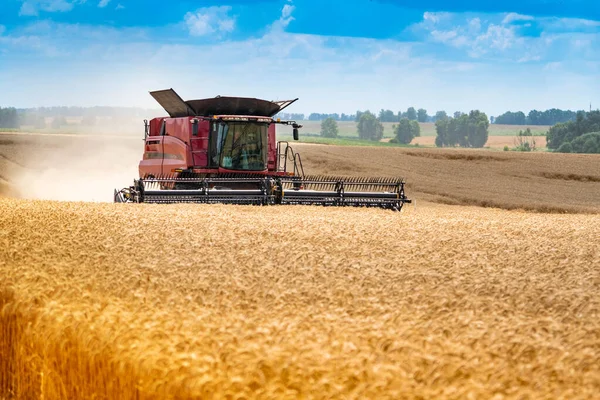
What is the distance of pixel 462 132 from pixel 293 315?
406 feet

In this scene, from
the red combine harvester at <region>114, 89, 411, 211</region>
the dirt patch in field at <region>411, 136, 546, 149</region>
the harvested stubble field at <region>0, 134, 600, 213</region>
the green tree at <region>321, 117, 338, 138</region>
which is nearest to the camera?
the red combine harvester at <region>114, 89, 411, 211</region>

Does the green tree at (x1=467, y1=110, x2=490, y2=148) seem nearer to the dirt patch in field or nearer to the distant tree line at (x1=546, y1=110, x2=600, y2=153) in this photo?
the dirt patch in field

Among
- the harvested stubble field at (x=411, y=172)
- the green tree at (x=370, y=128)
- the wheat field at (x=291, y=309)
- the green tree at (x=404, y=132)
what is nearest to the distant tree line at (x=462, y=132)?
the green tree at (x=404, y=132)

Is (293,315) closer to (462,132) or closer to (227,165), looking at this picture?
(227,165)

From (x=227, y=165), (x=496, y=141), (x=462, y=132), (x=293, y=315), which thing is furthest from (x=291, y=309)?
(x=496, y=141)

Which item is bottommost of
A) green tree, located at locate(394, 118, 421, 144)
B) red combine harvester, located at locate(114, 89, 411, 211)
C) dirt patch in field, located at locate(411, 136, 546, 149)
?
red combine harvester, located at locate(114, 89, 411, 211)

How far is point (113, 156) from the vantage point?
44594 millimetres

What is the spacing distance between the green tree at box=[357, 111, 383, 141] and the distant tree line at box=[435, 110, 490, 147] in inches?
670

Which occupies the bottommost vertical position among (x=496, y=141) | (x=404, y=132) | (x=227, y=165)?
(x=227, y=165)

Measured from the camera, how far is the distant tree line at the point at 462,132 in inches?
5012

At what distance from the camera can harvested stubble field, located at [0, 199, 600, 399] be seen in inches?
195

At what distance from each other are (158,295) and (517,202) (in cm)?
2642

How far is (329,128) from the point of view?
471 feet

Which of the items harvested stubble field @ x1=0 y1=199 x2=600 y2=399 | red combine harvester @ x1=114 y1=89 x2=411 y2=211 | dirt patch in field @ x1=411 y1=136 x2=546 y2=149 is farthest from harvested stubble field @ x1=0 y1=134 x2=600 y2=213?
dirt patch in field @ x1=411 y1=136 x2=546 y2=149
